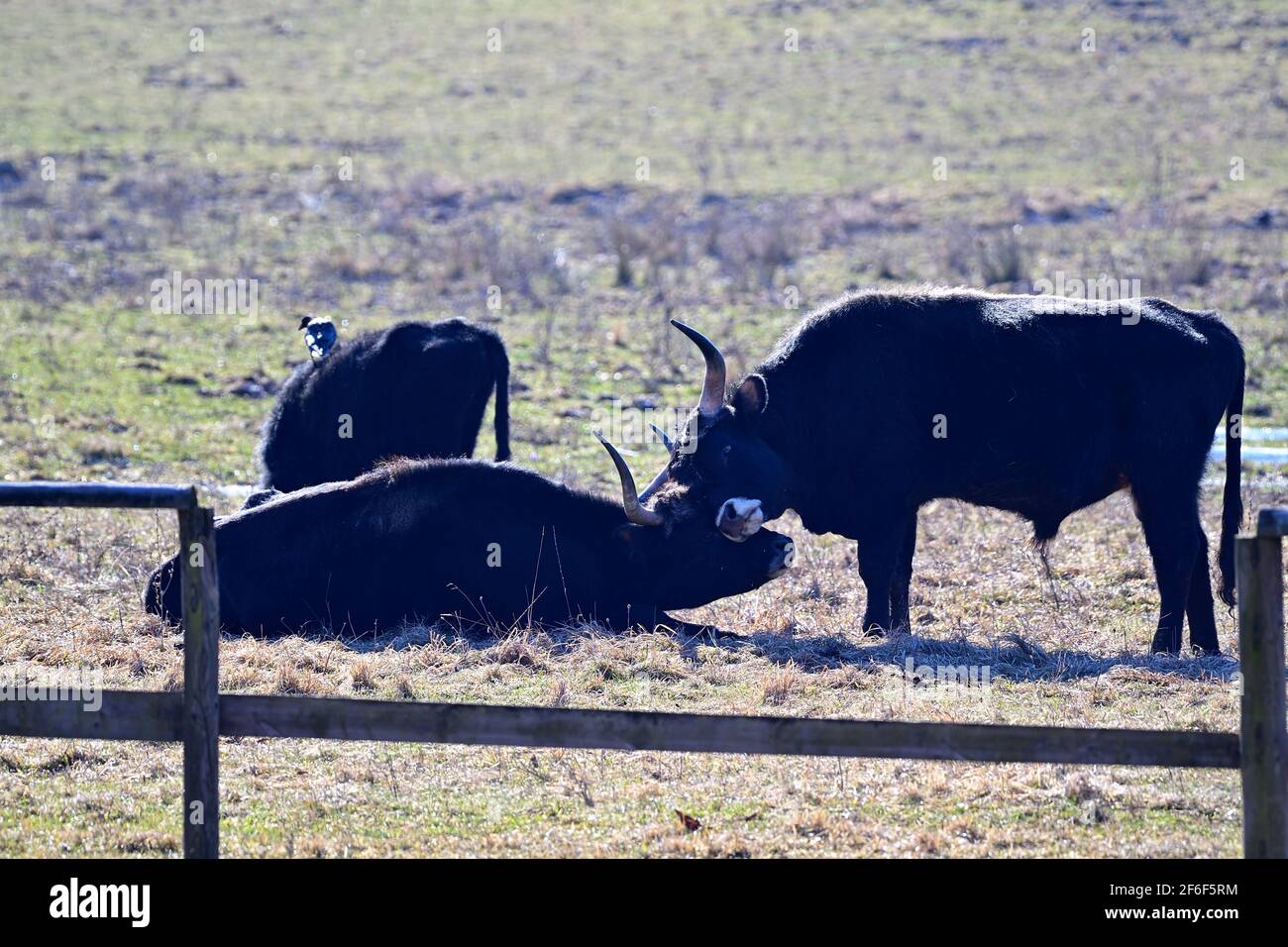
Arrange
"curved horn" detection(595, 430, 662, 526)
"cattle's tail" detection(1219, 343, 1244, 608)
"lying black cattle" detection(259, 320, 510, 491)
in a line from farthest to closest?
1. "lying black cattle" detection(259, 320, 510, 491)
2. "curved horn" detection(595, 430, 662, 526)
3. "cattle's tail" detection(1219, 343, 1244, 608)

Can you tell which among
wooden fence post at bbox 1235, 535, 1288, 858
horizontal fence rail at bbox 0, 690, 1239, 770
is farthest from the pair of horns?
wooden fence post at bbox 1235, 535, 1288, 858

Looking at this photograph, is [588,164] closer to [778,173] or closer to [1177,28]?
[778,173]

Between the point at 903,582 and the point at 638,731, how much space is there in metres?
4.90

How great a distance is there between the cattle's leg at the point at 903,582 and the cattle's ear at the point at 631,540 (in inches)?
60.4

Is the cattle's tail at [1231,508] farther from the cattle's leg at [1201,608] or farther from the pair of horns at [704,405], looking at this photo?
the pair of horns at [704,405]

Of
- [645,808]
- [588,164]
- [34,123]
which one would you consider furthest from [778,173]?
[645,808]

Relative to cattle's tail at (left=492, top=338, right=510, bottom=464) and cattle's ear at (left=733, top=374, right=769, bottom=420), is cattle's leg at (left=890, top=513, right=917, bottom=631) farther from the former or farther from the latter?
cattle's tail at (left=492, top=338, right=510, bottom=464)

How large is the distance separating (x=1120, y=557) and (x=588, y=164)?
2191cm

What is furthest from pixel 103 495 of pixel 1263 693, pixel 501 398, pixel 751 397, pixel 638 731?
pixel 501 398

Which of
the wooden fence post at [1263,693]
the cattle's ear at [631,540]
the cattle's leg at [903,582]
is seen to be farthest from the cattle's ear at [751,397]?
the wooden fence post at [1263,693]

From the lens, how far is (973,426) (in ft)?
30.7

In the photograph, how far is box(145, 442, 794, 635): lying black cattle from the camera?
31.2ft

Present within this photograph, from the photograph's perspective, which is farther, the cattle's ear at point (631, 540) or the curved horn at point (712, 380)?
the cattle's ear at point (631, 540)

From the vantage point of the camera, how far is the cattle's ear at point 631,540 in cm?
985
